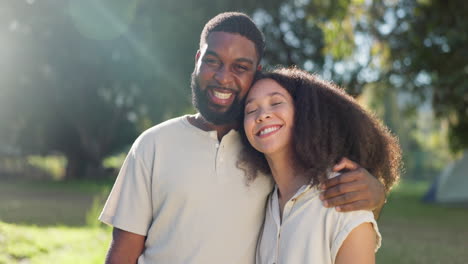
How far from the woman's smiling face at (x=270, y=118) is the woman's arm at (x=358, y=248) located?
653mm

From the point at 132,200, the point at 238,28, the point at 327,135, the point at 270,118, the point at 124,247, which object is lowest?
the point at 124,247

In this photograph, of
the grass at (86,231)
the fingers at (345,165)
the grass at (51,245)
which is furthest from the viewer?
the grass at (86,231)

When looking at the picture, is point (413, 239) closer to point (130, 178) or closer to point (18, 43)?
point (130, 178)

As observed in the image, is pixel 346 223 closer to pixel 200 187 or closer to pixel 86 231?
pixel 200 187

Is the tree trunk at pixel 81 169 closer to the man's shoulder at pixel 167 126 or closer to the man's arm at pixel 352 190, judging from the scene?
the man's shoulder at pixel 167 126

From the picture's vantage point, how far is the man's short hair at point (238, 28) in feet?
10.5

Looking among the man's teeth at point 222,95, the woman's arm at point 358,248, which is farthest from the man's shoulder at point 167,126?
the woman's arm at point 358,248

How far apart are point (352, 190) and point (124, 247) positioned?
4.35 ft

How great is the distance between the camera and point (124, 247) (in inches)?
115

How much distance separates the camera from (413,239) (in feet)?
33.5

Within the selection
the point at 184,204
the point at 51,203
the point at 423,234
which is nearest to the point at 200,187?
the point at 184,204

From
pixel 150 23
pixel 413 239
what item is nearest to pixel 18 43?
pixel 150 23

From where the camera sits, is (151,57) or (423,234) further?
(151,57)

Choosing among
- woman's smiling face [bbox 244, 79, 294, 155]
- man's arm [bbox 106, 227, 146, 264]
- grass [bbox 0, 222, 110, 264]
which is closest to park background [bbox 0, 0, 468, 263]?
grass [bbox 0, 222, 110, 264]
